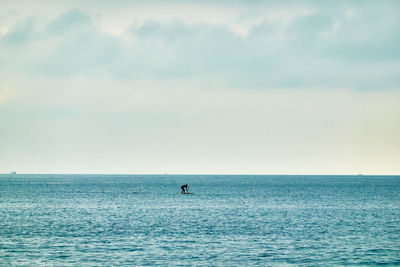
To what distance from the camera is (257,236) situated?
2499 inches

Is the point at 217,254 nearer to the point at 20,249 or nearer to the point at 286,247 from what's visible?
the point at 286,247

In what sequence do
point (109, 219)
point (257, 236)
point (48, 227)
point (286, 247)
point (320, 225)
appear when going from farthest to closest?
point (109, 219), point (320, 225), point (48, 227), point (257, 236), point (286, 247)

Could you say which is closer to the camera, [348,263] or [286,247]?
[348,263]

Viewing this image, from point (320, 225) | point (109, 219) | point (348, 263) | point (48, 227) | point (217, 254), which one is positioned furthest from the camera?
point (109, 219)

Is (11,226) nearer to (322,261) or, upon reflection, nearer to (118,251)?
(118,251)

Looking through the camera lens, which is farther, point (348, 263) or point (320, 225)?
point (320, 225)

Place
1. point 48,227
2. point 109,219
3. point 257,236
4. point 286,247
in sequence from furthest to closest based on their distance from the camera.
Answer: point 109,219 → point 48,227 → point 257,236 → point 286,247

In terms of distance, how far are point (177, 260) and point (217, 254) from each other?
4810 mm

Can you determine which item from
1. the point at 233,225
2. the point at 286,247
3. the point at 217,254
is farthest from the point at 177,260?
the point at 233,225

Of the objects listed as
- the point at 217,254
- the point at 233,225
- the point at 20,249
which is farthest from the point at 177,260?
the point at 233,225

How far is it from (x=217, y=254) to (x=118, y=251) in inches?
391

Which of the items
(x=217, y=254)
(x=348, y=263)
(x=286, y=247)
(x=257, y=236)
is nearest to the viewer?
(x=348, y=263)

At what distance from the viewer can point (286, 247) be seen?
5591 cm

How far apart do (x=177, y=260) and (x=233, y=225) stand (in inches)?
1049
